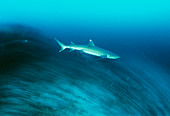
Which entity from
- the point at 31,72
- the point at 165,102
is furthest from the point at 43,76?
the point at 165,102

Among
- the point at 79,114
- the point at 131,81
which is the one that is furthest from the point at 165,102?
the point at 79,114

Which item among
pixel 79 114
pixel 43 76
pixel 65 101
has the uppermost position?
pixel 43 76

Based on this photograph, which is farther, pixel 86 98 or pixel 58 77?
A: pixel 58 77

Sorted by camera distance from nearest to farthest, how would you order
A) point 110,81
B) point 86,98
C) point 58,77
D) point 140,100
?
point 86,98, point 58,77, point 140,100, point 110,81

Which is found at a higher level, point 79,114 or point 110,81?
point 110,81

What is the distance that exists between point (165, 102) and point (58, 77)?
470 cm

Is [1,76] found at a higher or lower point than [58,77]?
lower

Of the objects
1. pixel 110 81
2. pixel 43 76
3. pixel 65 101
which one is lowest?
pixel 65 101

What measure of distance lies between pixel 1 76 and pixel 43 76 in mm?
1231

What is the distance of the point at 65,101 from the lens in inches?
186

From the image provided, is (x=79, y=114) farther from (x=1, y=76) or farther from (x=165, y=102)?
(x=165, y=102)

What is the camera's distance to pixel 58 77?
5.69m

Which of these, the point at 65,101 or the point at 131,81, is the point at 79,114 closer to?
the point at 65,101

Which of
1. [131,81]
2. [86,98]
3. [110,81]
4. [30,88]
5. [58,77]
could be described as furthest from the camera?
[131,81]
